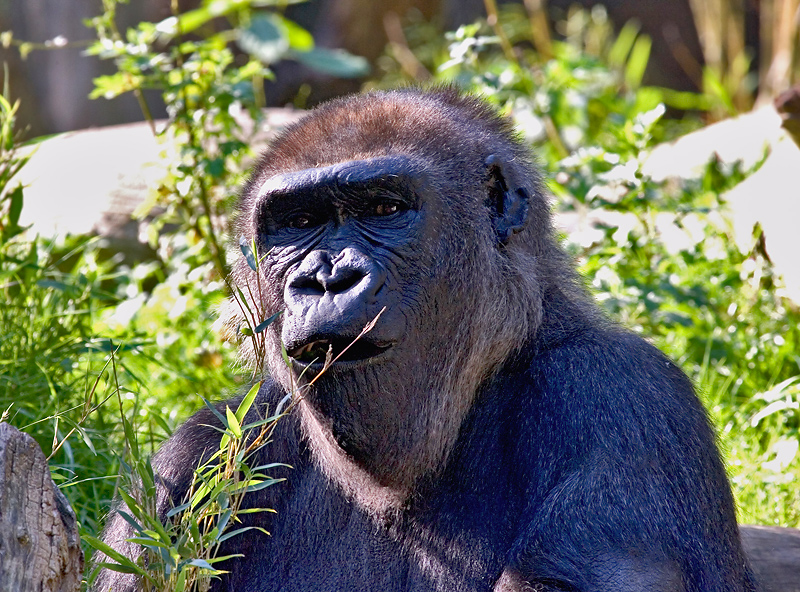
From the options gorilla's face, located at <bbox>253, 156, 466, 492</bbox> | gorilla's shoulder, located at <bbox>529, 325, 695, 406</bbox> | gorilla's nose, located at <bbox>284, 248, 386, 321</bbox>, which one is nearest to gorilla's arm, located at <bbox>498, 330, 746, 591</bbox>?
gorilla's shoulder, located at <bbox>529, 325, 695, 406</bbox>

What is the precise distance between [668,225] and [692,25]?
9297 mm

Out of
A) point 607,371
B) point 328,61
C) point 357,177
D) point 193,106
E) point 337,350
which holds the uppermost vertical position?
point 328,61

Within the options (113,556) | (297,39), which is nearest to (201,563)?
(113,556)

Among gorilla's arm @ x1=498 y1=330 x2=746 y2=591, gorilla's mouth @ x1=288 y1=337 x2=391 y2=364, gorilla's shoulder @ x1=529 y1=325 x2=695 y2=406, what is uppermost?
gorilla's mouth @ x1=288 y1=337 x2=391 y2=364

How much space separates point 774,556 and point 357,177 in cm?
231

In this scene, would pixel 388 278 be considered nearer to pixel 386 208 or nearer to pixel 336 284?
pixel 336 284

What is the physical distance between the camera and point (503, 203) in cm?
369

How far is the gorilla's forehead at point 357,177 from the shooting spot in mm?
3314

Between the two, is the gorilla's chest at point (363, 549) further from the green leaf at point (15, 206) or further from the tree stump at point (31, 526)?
the green leaf at point (15, 206)

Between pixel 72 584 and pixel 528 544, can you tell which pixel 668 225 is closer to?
pixel 528 544

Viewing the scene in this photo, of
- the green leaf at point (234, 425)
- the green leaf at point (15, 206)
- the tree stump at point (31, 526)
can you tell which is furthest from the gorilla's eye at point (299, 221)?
the green leaf at point (15, 206)

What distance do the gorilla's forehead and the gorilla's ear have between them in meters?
0.38

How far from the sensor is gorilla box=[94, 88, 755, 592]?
10.1ft

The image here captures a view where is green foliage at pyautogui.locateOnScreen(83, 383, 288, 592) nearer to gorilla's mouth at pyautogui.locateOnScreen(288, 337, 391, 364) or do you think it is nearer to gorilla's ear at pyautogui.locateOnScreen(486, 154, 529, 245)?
gorilla's mouth at pyautogui.locateOnScreen(288, 337, 391, 364)
